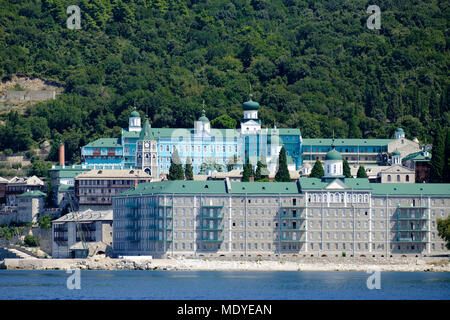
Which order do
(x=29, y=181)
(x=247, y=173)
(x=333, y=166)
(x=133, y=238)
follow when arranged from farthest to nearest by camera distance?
(x=29, y=181) → (x=247, y=173) → (x=333, y=166) → (x=133, y=238)

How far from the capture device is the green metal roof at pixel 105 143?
160375 millimetres

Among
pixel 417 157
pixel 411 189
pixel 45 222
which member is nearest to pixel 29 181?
pixel 45 222

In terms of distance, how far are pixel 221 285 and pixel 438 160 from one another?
180ft

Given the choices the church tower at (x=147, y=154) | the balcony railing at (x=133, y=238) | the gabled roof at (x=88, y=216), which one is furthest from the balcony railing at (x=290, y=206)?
the church tower at (x=147, y=154)

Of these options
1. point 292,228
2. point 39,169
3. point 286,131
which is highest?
point 286,131

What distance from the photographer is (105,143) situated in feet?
528

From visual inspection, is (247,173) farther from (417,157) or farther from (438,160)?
(417,157)

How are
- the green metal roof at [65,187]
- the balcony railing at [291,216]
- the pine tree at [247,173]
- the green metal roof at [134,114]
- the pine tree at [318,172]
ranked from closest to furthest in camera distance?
the balcony railing at [291,216] < the pine tree at [318,172] < the pine tree at [247,173] < the green metal roof at [65,187] < the green metal roof at [134,114]

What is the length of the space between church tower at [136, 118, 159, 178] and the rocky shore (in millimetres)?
35780

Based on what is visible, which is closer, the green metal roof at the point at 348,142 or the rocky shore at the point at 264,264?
the rocky shore at the point at 264,264

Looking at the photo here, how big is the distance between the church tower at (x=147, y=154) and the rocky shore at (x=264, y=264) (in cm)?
3578

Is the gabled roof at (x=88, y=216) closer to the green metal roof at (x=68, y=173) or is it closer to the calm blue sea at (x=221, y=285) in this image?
the green metal roof at (x=68, y=173)

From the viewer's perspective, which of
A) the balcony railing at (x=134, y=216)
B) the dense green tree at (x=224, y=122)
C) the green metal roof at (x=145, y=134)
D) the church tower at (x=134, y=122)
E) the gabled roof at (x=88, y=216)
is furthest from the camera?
the dense green tree at (x=224, y=122)
